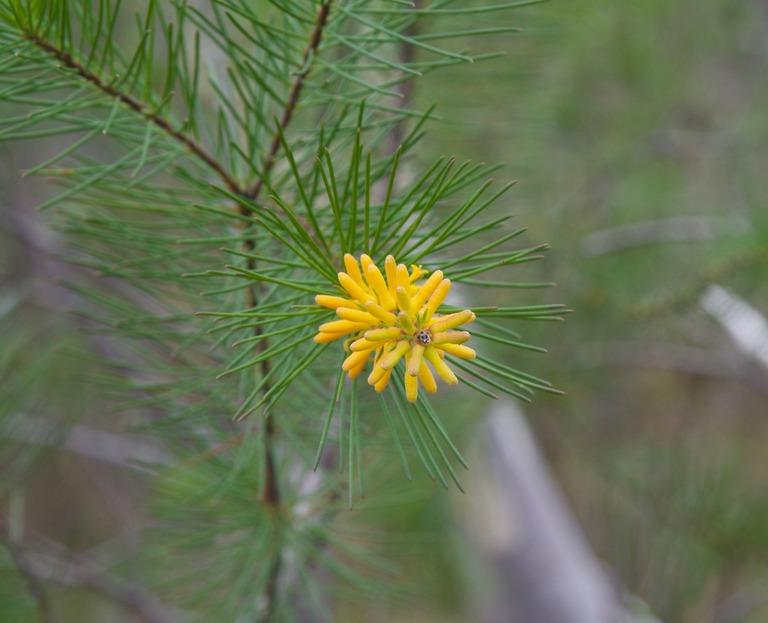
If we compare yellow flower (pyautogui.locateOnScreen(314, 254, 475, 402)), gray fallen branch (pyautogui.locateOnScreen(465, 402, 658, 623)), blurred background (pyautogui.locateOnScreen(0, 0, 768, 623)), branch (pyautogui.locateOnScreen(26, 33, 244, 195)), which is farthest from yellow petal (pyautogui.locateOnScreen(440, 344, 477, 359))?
gray fallen branch (pyautogui.locateOnScreen(465, 402, 658, 623))

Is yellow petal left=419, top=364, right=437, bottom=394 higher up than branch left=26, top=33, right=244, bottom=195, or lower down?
lower down

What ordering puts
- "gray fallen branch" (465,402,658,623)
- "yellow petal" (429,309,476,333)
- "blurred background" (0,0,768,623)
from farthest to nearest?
"gray fallen branch" (465,402,658,623)
"blurred background" (0,0,768,623)
"yellow petal" (429,309,476,333)

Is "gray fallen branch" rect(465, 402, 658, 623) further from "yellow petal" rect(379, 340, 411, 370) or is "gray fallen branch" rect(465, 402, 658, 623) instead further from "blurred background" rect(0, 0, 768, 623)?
"yellow petal" rect(379, 340, 411, 370)

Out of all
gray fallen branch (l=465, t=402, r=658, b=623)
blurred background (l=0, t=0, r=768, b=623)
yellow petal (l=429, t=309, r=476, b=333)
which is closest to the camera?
yellow petal (l=429, t=309, r=476, b=333)

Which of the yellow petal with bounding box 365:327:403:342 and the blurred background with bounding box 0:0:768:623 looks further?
the blurred background with bounding box 0:0:768:623

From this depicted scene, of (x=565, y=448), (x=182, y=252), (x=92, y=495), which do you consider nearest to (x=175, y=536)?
(x=182, y=252)

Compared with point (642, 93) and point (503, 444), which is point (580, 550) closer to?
point (503, 444)

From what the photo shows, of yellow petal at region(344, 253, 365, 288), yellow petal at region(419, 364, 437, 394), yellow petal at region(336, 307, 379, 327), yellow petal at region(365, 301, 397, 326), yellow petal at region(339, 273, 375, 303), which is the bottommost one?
yellow petal at region(419, 364, 437, 394)

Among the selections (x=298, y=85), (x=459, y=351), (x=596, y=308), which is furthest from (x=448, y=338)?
(x=596, y=308)
